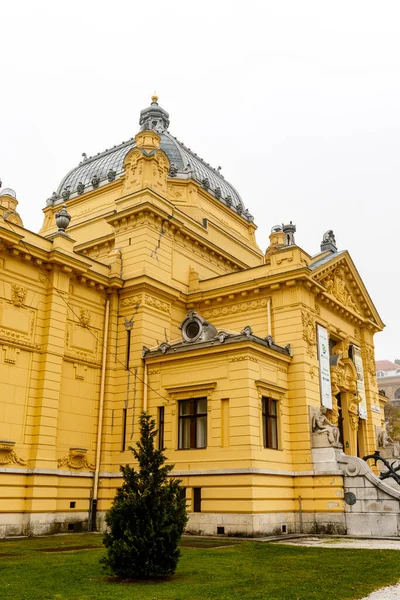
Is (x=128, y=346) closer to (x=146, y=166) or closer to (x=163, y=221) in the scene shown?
(x=163, y=221)

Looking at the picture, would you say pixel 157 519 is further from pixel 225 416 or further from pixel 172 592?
pixel 225 416

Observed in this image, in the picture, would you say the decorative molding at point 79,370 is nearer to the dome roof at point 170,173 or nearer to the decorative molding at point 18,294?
the decorative molding at point 18,294

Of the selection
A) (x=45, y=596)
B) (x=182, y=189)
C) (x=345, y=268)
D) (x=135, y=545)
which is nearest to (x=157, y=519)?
(x=135, y=545)

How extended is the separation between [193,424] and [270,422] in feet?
11.3

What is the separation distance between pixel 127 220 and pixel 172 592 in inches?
882

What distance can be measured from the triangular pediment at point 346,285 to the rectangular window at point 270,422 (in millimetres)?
7157

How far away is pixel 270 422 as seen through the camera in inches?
989

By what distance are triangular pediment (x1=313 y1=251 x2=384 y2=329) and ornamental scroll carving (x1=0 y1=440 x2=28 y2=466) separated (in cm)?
1613

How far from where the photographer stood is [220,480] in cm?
2294

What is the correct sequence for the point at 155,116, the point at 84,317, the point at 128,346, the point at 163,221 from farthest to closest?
the point at 155,116
the point at 163,221
the point at 128,346
the point at 84,317

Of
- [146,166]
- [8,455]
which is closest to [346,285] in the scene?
[146,166]

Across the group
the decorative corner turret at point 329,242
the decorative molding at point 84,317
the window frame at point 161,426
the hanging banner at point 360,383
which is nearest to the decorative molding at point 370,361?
the hanging banner at point 360,383

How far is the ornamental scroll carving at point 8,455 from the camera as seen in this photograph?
853 inches

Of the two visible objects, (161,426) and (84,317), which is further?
(84,317)
